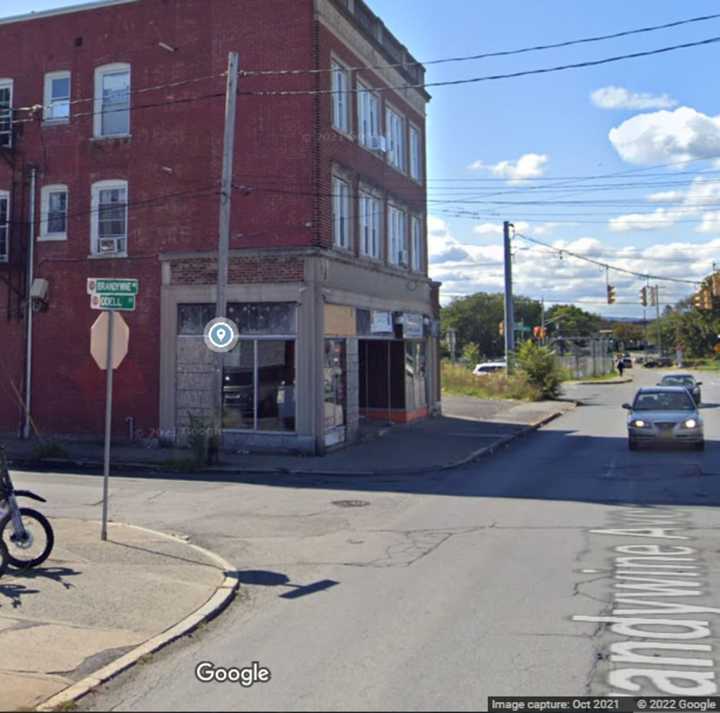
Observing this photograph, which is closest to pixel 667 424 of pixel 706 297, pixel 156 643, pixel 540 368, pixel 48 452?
pixel 48 452

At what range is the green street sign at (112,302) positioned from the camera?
10.3m

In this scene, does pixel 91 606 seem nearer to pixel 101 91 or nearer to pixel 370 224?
pixel 370 224

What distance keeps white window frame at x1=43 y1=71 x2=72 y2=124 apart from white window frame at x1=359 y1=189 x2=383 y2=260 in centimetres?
833

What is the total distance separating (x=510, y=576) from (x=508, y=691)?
3.02m

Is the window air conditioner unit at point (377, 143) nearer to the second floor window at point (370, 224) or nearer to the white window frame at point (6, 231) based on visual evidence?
the second floor window at point (370, 224)

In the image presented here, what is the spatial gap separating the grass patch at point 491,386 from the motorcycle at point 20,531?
109ft

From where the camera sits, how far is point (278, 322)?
19.7 meters

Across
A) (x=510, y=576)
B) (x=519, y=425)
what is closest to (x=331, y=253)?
(x=519, y=425)

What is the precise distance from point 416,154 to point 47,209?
12.6 m

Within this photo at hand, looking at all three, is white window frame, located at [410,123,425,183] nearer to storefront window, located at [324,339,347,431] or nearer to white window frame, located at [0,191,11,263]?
storefront window, located at [324,339,347,431]

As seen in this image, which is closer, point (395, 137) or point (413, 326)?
point (413, 326)

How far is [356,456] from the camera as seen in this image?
19.0 metres

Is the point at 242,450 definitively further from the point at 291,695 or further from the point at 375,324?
the point at 291,695

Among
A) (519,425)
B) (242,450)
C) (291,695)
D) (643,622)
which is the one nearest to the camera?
(291,695)
